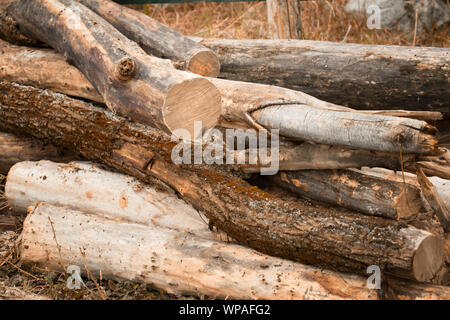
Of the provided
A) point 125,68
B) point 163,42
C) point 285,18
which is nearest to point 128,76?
point 125,68

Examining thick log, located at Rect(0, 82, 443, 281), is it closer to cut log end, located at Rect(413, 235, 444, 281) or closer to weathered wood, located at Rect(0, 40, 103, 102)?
cut log end, located at Rect(413, 235, 444, 281)

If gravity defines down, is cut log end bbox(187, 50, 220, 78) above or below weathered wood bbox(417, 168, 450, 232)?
above

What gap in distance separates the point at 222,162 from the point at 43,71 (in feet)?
6.08

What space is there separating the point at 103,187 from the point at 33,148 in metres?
1.02

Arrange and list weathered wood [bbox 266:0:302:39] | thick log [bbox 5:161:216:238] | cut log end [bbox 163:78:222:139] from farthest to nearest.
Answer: weathered wood [bbox 266:0:302:39] → thick log [bbox 5:161:216:238] → cut log end [bbox 163:78:222:139]

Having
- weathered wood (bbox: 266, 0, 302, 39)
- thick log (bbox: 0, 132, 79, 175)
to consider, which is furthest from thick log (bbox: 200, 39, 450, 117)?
thick log (bbox: 0, 132, 79, 175)

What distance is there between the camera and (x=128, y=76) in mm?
3152

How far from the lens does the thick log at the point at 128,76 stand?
295 centimetres

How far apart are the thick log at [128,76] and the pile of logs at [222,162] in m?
0.01

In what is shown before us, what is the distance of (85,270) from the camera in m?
3.48

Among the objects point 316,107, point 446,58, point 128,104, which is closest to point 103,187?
point 128,104

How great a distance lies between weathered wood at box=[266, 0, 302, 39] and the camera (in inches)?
211

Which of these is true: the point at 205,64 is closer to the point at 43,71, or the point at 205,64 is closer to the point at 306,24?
the point at 43,71
